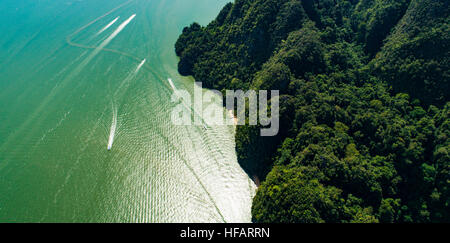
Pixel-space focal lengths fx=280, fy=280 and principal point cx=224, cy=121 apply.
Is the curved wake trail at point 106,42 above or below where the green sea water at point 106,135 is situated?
above

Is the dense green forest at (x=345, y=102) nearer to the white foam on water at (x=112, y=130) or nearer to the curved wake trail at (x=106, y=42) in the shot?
the white foam on water at (x=112, y=130)

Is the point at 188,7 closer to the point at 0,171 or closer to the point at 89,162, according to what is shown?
the point at 89,162

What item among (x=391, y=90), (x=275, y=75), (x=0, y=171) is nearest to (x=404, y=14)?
(x=391, y=90)

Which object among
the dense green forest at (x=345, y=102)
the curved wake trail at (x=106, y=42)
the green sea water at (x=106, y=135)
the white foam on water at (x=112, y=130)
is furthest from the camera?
the curved wake trail at (x=106, y=42)

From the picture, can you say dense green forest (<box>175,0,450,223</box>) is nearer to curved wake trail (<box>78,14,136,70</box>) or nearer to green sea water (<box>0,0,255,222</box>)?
green sea water (<box>0,0,255,222</box>)

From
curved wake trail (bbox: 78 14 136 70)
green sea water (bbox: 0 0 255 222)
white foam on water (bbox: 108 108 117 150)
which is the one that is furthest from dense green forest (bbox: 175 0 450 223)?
curved wake trail (bbox: 78 14 136 70)

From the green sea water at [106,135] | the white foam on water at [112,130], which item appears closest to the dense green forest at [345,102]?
the green sea water at [106,135]
